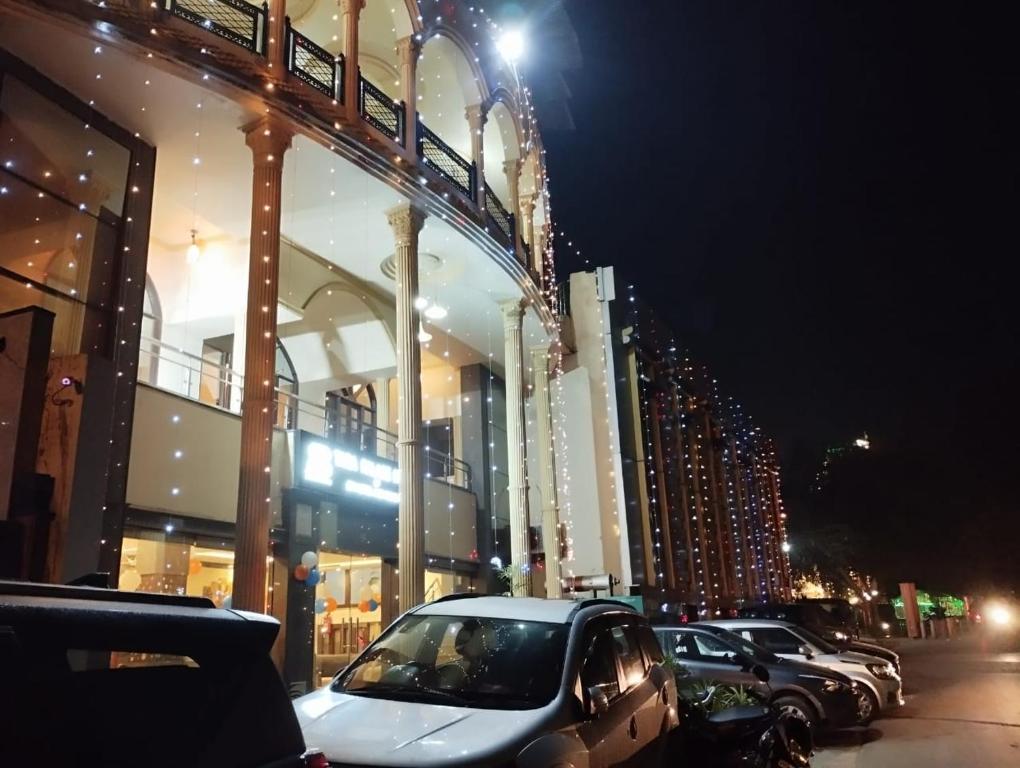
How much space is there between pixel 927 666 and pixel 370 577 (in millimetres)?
16242

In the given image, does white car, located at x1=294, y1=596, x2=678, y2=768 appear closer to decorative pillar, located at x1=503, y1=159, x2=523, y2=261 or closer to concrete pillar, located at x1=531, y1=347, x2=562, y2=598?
concrete pillar, located at x1=531, y1=347, x2=562, y2=598

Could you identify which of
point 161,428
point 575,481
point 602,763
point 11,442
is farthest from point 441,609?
point 575,481

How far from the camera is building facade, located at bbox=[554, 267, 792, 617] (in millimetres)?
26328

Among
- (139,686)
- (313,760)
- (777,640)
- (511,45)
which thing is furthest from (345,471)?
(139,686)

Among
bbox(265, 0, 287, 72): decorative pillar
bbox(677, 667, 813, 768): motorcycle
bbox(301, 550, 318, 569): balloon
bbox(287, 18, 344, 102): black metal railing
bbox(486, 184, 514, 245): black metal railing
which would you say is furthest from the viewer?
bbox(486, 184, 514, 245): black metal railing

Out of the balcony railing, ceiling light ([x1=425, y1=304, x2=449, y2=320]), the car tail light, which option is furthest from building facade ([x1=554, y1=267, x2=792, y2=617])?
the car tail light

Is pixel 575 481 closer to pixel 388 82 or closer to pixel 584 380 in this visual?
pixel 584 380

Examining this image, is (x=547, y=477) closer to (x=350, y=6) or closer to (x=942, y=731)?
(x=942, y=731)

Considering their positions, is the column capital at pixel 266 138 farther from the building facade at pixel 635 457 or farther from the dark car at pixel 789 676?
the building facade at pixel 635 457

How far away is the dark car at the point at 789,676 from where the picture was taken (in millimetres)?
10961

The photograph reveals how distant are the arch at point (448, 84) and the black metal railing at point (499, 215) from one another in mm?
1223

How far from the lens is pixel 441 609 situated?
18.8ft

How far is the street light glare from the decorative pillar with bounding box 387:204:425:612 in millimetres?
6996

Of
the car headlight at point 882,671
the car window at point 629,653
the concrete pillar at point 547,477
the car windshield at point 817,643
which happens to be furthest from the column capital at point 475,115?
the car window at point 629,653
